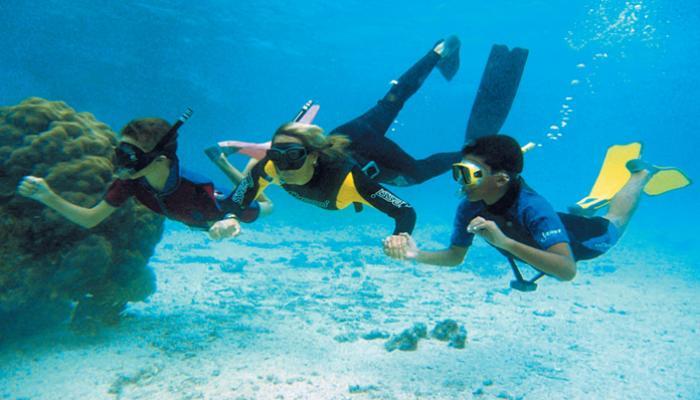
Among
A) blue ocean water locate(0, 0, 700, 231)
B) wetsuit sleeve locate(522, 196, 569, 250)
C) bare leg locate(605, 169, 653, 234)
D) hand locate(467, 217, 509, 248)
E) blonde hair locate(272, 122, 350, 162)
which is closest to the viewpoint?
hand locate(467, 217, 509, 248)

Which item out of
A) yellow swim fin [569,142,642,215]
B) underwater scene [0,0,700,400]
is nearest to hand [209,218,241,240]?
underwater scene [0,0,700,400]

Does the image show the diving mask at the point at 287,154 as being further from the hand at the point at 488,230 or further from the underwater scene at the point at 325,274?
the hand at the point at 488,230

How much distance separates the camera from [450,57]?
8.23 metres

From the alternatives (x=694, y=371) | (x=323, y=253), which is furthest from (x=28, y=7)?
(x=694, y=371)

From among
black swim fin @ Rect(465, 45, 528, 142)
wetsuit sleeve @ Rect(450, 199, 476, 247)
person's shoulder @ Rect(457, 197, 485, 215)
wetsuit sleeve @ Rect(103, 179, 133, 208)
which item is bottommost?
wetsuit sleeve @ Rect(103, 179, 133, 208)

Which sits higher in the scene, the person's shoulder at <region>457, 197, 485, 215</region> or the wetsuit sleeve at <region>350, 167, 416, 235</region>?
the person's shoulder at <region>457, 197, 485, 215</region>

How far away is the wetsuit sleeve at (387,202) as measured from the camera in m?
4.27

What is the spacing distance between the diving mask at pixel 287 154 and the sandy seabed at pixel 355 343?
288cm

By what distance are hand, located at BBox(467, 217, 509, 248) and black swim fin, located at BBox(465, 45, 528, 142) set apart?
4335 mm

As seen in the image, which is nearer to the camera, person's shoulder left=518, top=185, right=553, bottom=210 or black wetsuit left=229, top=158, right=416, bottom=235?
person's shoulder left=518, top=185, right=553, bottom=210

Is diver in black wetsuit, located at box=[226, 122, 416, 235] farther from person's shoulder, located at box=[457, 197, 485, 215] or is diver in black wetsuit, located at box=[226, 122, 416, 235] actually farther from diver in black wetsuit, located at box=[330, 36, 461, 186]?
diver in black wetsuit, located at box=[330, 36, 461, 186]

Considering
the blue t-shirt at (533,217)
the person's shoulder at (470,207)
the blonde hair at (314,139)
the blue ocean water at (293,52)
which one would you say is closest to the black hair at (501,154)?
the blue t-shirt at (533,217)

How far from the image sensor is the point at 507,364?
5.93 m

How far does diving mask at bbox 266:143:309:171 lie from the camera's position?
13.0 feet
